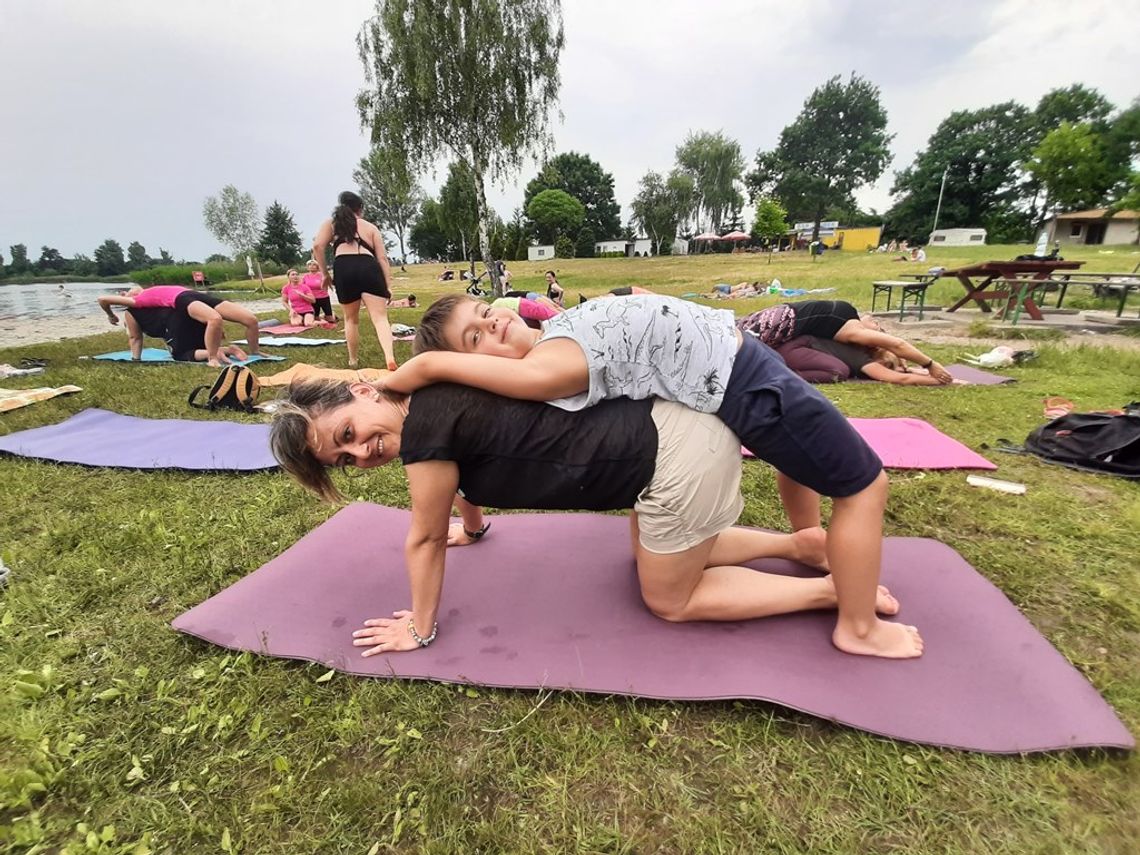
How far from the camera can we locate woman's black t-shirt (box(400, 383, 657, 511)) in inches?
68.9

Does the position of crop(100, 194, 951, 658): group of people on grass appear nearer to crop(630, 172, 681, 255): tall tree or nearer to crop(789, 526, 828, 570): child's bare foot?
crop(789, 526, 828, 570): child's bare foot

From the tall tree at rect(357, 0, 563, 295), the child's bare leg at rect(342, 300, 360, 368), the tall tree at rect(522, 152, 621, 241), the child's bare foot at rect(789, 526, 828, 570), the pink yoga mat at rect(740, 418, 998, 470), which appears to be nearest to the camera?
the child's bare foot at rect(789, 526, 828, 570)

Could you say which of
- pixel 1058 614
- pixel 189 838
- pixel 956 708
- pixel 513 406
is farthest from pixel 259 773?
pixel 1058 614

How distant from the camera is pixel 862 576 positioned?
181cm

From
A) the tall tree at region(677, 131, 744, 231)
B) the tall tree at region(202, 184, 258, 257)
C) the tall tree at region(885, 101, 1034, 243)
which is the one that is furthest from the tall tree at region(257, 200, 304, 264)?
the tall tree at region(885, 101, 1034, 243)

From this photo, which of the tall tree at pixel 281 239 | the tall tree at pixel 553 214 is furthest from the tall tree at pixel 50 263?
the tall tree at pixel 553 214

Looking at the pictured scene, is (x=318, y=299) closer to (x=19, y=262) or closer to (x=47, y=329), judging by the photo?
(x=47, y=329)

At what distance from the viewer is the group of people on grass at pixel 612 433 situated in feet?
5.76

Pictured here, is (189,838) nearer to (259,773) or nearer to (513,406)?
(259,773)

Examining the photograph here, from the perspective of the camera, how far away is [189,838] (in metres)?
1.45

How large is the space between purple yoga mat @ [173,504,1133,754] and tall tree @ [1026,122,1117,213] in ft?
175

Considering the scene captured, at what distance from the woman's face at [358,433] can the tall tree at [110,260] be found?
65.7 meters

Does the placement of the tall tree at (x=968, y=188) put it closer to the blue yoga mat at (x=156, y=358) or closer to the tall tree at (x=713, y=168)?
the tall tree at (x=713, y=168)

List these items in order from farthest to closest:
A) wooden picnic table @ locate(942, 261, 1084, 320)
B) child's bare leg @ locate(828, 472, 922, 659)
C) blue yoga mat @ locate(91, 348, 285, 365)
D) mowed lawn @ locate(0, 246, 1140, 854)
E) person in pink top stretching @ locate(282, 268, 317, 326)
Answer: person in pink top stretching @ locate(282, 268, 317, 326) < wooden picnic table @ locate(942, 261, 1084, 320) < blue yoga mat @ locate(91, 348, 285, 365) < child's bare leg @ locate(828, 472, 922, 659) < mowed lawn @ locate(0, 246, 1140, 854)
